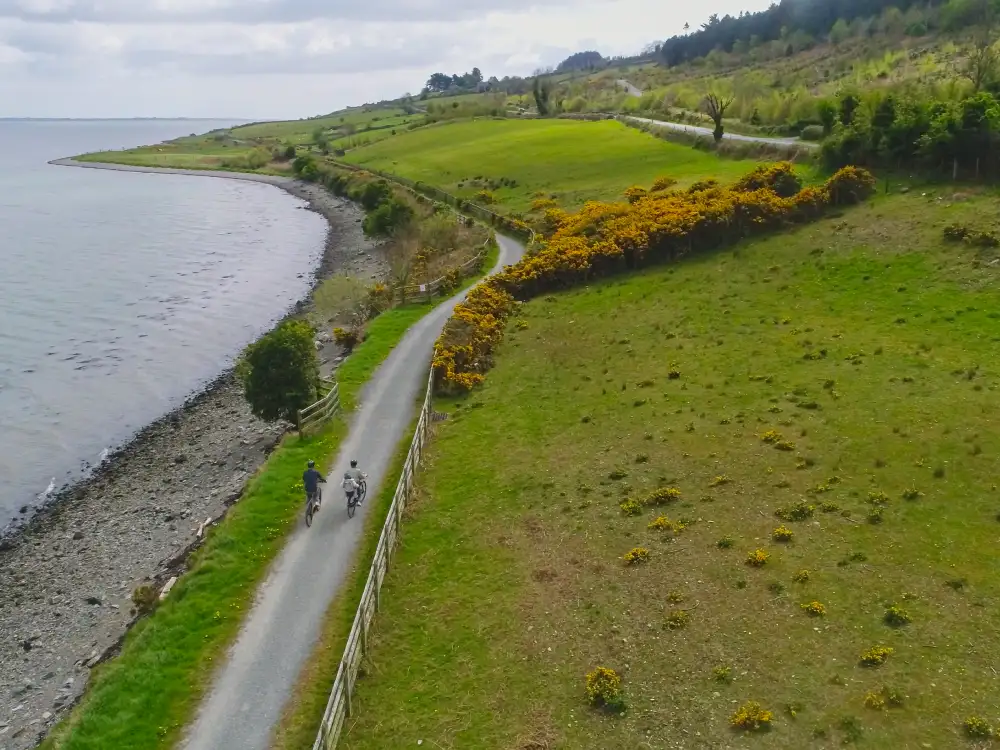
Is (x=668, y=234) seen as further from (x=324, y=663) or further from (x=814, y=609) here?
(x=324, y=663)

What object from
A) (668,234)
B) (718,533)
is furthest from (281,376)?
(668,234)

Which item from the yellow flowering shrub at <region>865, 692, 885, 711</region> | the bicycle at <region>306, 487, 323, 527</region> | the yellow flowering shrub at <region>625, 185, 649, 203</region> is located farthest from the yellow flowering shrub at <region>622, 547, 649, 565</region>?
the yellow flowering shrub at <region>625, 185, 649, 203</region>

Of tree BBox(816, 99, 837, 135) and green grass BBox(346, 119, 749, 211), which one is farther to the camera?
green grass BBox(346, 119, 749, 211)

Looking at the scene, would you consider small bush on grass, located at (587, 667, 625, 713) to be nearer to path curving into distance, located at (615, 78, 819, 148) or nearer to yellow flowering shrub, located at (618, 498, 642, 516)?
yellow flowering shrub, located at (618, 498, 642, 516)

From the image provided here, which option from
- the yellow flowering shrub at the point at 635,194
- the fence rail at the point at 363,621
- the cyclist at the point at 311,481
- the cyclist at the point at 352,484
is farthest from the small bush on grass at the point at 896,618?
the yellow flowering shrub at the point at 635,194

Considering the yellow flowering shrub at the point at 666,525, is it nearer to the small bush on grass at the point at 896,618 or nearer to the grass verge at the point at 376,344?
the small bush on grass at the point at 896,618

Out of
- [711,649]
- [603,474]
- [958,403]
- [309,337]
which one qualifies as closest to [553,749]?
[711,649]
